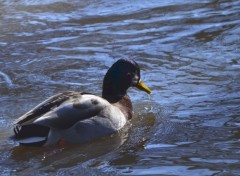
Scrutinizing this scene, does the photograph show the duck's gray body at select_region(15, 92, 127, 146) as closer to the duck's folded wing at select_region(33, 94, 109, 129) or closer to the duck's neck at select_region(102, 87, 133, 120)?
the duck's folded wing at select_region(33, 94, 109, 129)

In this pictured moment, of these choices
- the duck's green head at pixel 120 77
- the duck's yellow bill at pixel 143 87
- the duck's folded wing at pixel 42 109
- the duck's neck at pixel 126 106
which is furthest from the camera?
the duck's yellow bill at pixel 143 87

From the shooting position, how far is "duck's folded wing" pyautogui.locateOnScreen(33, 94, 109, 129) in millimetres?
6859

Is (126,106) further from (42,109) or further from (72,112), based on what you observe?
(42,109)

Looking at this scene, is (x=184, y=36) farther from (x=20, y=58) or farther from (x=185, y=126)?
(x=185, y=126)

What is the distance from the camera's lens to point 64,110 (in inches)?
275

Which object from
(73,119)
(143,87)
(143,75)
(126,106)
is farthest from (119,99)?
(143,75)

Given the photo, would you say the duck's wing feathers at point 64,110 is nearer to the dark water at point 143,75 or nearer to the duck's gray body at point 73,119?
the duck's gray body at point 73,119

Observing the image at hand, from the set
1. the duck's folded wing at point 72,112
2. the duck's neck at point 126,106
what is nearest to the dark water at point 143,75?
the duck's neck at point 126,106

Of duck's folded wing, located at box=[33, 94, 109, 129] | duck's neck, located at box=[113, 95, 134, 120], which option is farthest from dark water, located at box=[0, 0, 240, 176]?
duck's folded wing, located at box=[33, 94, 109, 129]

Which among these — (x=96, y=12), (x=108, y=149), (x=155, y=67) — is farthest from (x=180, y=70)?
(x=96, y=12)

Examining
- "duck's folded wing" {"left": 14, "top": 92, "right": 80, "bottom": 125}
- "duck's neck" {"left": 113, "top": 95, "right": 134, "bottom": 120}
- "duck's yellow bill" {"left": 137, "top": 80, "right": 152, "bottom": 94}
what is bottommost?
"duck's neck" {"left": 113, "top": 95, "right": 134, "bottom": 120}

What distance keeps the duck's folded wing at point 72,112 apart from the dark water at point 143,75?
239 millimetres

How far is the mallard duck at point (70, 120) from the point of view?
6.86 meters

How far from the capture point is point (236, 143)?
6.73 metres
